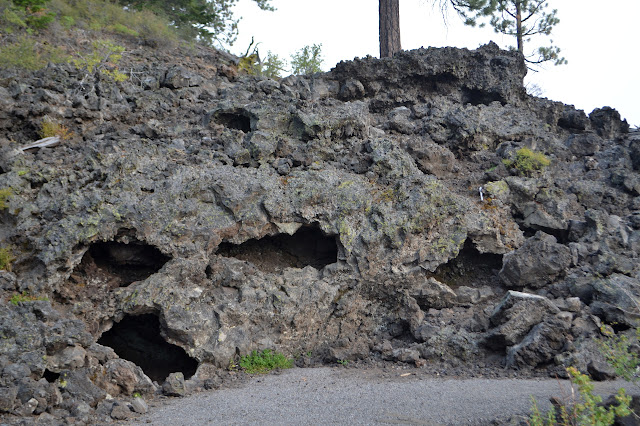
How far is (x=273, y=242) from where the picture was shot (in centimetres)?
1157

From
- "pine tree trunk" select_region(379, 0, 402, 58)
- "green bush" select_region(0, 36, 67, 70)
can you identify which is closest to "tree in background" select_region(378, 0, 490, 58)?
"pine tree trunk" select_region(379, 0, 402, 58)

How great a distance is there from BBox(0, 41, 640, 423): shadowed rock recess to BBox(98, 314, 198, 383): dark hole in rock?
0.03 meters

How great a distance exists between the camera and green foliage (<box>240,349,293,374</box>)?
945cm

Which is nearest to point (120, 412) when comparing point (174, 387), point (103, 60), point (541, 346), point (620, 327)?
point (174, 387)

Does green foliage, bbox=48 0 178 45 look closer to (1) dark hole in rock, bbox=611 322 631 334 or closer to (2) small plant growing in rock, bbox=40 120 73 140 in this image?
(2) small plant growing in rock, bbox=40 120 73 140

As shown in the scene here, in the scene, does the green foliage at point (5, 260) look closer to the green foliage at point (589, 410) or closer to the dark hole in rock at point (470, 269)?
the dark hole in rock at point (470, 269)

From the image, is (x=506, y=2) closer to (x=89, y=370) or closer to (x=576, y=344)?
(x=576, y=344)

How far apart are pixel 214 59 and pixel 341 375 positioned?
12.5 meters

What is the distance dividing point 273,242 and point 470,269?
4.59 m

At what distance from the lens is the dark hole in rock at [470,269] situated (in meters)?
11.7

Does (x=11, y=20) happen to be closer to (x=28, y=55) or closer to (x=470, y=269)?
(x=28, y=55)

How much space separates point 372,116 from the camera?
15797mm

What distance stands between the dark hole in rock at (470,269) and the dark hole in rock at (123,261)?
6.10 meters

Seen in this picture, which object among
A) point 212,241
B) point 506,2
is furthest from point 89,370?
point 506,2
